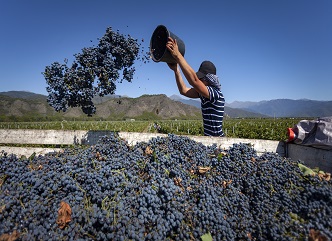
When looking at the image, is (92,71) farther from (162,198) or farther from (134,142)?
(162,198)

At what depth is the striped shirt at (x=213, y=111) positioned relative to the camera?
3.29 metres

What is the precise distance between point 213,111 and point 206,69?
71 cm

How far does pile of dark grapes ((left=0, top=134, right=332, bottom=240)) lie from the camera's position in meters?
1.23

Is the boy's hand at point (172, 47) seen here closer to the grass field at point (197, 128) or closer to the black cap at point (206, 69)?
the black cap at point (206, 69)

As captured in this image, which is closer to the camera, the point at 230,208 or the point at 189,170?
the point at 230,208

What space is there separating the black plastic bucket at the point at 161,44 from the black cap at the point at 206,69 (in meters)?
0.59

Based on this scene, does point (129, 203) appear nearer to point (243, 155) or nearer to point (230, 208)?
point (230, 208)

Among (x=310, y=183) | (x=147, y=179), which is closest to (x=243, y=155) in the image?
(x=310, y=183)

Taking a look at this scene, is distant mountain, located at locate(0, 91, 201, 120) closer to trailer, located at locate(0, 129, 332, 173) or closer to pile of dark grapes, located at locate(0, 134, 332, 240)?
trailer, located at locate(0, 129, 332, 173)

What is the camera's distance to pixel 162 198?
1.40m

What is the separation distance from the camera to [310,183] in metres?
1.58

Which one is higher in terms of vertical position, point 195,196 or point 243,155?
point 243,155

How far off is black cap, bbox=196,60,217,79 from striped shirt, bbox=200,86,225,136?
0.90 ft

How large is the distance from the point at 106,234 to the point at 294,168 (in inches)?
60.3
